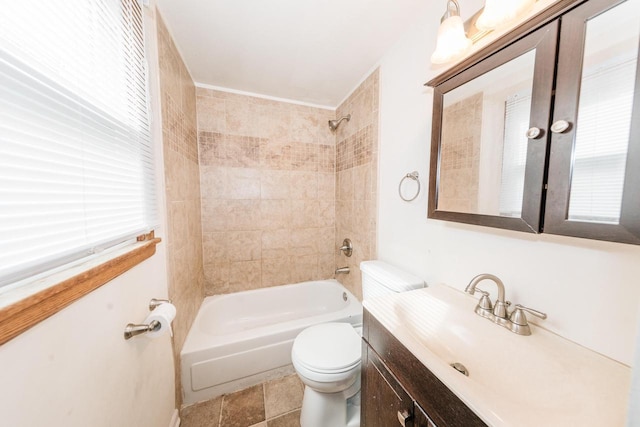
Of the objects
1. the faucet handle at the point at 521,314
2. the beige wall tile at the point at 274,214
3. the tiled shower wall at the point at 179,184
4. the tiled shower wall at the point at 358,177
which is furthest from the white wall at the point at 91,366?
the tiled shower wall at the point at 358,177

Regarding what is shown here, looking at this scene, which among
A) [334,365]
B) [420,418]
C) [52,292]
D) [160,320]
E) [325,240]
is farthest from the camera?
[325,240]

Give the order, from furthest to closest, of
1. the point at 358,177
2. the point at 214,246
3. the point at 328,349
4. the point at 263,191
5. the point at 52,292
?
the point at 263,191 → the point at 214,246 → the point at 358,177 → the point at 328,349 → the point at 52,292

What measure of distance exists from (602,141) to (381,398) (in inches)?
40.9

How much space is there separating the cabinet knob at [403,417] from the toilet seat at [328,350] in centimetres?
44

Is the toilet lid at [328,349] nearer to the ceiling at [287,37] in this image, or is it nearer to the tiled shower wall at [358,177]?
the tiled shower wall at [358,177]

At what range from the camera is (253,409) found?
51.3 inches

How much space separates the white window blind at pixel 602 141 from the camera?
0.51 meters

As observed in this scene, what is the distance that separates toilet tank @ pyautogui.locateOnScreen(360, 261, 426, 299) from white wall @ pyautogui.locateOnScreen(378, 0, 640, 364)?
0.08m

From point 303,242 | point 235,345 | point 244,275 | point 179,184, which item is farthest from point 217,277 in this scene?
point 179,184

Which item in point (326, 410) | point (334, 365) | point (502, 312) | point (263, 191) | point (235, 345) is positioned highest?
point (263, 191)

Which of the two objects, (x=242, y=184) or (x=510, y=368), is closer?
(x=510, y=368)

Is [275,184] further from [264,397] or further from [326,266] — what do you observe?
[264,397]

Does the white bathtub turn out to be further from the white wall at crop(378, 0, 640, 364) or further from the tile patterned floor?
the white wall at crop(378, 0, 640, 364)

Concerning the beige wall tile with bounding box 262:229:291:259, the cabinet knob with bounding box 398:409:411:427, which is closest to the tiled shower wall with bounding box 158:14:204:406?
the beige wall tile with bounding box 262:229:291:259
